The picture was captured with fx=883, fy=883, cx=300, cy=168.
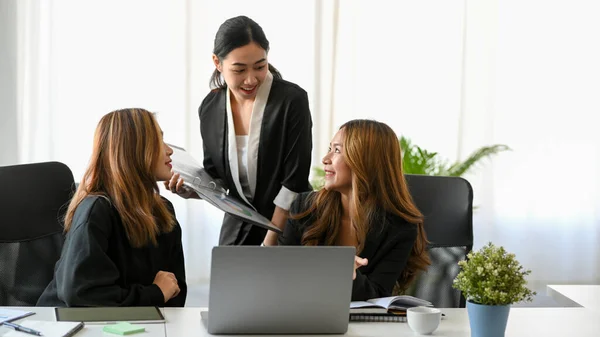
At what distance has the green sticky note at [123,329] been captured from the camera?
2035 mm

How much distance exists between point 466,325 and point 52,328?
3.34ft

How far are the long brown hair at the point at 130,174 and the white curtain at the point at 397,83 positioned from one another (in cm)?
322

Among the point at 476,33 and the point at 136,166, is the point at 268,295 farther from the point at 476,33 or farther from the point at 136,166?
the point at 476,33

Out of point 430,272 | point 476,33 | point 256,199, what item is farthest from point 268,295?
point 476,33

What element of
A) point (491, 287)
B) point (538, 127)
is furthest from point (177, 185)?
point (538, 127)

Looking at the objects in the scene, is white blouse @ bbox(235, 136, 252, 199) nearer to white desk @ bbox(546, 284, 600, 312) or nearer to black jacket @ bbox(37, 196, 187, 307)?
black jacket @ bbox(37, 196, 187, 307)

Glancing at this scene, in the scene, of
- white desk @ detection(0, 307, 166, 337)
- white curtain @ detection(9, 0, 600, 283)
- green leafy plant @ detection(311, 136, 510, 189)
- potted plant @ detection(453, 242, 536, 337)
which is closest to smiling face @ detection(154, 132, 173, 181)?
white desk @ detection(0, 307, 166, 337)

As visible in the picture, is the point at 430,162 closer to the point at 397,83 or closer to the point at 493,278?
the point at 397,83

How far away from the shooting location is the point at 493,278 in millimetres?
1997

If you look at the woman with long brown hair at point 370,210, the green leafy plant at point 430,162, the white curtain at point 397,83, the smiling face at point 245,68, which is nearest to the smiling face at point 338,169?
the woman with long brown hair at point 370,210

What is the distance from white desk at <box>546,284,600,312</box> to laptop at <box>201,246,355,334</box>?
32.9 inches

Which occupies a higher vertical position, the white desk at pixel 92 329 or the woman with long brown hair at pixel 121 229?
the woman with long brown hair at pixel 121 229

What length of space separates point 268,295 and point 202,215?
156 inches

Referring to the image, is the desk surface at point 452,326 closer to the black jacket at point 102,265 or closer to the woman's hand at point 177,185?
the black jacket at point 102,265
